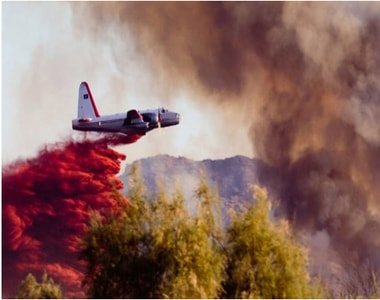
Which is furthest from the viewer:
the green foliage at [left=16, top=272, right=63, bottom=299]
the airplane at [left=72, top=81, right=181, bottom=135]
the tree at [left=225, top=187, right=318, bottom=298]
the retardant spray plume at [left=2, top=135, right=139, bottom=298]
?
the airplane at [left=72, top=81, right=181, bottom=135]

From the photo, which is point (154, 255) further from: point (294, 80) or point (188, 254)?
point (294, 80)

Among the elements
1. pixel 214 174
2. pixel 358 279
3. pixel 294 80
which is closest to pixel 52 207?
pixel 214 174

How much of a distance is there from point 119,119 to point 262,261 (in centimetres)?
227

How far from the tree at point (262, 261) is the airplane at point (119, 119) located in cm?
153

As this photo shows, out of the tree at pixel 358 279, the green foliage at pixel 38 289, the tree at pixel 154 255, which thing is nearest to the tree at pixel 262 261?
the tree at pixel 154 255

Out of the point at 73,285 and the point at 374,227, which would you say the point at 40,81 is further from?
the point at 374,227

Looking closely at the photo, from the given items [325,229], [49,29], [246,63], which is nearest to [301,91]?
[246,63]

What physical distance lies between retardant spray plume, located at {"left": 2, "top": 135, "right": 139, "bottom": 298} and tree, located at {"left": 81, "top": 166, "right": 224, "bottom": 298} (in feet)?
3.02

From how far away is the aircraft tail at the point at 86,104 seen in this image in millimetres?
10547

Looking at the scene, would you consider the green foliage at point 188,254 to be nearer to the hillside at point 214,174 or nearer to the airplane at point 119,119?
the hillside at point 214,174

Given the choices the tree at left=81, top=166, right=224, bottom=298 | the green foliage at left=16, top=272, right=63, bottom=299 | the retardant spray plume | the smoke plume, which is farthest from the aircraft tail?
the green foliage at left=16, top=272, right=63, bottom=299

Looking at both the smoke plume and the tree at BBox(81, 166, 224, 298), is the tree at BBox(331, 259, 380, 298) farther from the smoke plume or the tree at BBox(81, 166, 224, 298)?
the tree at BBox(81, 166, 224, 298)

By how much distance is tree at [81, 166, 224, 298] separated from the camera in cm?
900

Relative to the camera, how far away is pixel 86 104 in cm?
1055
